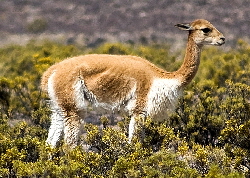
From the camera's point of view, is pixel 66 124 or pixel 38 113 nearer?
pixel 66 124

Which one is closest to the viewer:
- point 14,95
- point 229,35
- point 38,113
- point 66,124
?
point 66,124

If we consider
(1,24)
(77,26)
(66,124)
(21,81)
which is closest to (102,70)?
(66,124)

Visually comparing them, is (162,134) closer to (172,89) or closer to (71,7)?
(172,89)

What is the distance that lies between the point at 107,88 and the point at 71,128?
2.66 ft

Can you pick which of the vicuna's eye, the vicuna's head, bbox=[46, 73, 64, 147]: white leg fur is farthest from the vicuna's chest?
bbox=[46, 73, 64, 147]: white leg fur

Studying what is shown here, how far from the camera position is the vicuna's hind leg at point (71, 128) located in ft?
24.7

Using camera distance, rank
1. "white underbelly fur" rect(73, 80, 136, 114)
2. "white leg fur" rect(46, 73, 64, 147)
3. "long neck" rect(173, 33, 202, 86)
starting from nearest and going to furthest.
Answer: "white underbelly fur" rect(73, 80, 136, 114)
"white leg fur" rect(46, 73, 64, 147)
"long neck" rect(173, 33, 202, 86)

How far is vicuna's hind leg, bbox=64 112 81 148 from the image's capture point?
24.7ft

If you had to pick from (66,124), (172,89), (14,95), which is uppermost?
(172,89)

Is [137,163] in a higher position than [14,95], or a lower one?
higher

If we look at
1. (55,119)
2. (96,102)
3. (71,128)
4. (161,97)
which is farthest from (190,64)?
(55,119)

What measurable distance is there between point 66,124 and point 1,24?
5355cm

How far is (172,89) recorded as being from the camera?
766cm

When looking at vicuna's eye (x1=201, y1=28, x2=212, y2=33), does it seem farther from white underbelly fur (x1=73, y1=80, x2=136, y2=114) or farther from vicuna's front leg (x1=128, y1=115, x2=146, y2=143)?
vicuna's front leg (x1=128, y1=115, x2=146, y2=143)
